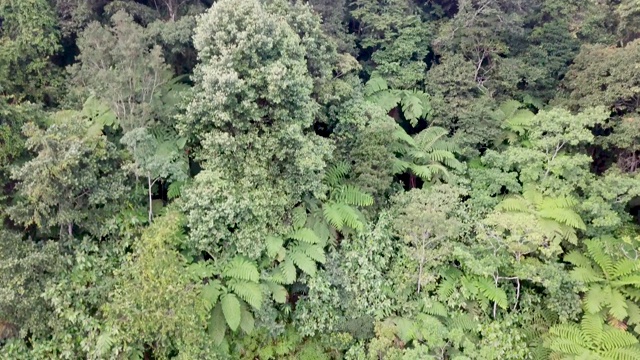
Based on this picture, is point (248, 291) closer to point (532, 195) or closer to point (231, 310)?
point (231, 310)

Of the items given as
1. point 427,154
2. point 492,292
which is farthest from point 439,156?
point 492,292

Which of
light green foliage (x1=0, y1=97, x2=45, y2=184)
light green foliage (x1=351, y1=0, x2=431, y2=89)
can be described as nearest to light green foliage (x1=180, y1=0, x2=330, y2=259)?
light green foliage (x1=0, y1=97, x2=45, y2=184)

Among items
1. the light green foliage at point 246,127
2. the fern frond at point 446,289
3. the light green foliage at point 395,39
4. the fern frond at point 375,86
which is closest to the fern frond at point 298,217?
the light green foliage at point 246,127

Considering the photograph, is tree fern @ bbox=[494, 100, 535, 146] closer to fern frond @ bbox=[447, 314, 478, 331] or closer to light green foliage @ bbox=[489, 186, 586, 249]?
light green foliage @ bbox=[489, 186, 586, 249]

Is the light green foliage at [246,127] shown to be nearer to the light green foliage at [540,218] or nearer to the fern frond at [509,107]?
the light green foliage at [540,218]

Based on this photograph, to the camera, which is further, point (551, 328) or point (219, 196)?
point (551, 328)

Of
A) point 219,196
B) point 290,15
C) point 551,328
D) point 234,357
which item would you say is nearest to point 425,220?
point 551,328

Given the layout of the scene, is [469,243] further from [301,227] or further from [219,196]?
[219,196]
